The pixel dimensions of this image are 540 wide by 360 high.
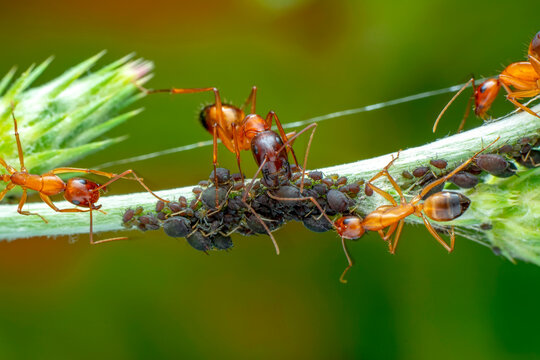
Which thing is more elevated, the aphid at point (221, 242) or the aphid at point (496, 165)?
the aphid at point (496, 165)

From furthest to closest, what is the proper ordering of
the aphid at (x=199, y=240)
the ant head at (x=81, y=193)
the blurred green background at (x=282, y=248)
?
the blurred green background at (x=282, y=248), the ant head at (x=81, y=193), the aphid at (x=199, y=240)

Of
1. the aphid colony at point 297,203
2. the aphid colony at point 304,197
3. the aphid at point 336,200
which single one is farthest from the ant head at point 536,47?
the aphid at point 336,200

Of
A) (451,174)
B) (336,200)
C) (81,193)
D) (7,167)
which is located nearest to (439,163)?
(451,174)

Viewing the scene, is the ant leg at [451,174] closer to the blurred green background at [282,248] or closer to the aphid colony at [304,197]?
the aphid colony at [304,197]

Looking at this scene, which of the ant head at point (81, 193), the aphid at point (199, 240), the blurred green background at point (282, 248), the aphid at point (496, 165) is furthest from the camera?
the blurred green background at point (282, 248)

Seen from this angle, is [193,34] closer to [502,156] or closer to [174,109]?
[174,109]

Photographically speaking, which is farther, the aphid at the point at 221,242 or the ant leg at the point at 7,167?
the ant leg at the point at 7,167

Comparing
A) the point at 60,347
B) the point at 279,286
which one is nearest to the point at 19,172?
the point at 60,347

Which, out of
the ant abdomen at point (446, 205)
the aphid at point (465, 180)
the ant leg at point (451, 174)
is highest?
the ant leg at point (451, 174)
